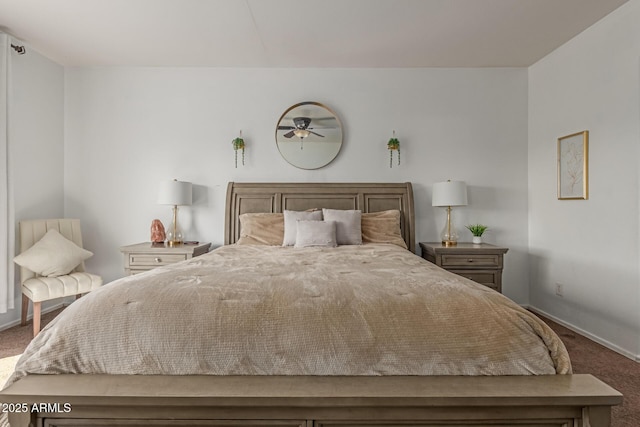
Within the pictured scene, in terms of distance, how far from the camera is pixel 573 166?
3.25 meters

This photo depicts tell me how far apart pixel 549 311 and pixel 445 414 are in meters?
3.10

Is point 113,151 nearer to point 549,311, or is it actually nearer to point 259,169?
point 259,169

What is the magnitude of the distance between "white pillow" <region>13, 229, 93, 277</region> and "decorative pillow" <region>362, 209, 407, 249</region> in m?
2.73

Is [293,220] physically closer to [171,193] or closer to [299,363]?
[171,193]

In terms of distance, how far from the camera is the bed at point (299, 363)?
3.91ft

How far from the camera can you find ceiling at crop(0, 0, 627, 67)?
2.73 metres

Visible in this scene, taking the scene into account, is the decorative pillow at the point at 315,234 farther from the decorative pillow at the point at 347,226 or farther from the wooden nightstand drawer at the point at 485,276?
the wooden nightstand drawer at the point at 485,276

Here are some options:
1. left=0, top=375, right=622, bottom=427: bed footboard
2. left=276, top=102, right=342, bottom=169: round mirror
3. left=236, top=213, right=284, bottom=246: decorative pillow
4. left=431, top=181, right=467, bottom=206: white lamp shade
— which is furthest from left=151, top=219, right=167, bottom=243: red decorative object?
left=431, top=181, right=467, bottom=206: white lamp shade

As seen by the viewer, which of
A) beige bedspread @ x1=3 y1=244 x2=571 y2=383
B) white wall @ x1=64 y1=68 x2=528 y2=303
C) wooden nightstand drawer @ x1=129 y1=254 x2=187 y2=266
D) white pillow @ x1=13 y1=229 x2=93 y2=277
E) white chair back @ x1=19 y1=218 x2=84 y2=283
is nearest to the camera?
beige bedspread @ x1=3 y1=244 x2=571 y2=383

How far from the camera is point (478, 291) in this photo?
1.51 meters

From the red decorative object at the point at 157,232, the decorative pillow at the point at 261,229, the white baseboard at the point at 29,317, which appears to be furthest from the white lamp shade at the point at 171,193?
the white baseboard at the point at 29,317

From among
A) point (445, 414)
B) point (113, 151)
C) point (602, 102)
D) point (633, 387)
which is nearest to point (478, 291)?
point (445, 414)

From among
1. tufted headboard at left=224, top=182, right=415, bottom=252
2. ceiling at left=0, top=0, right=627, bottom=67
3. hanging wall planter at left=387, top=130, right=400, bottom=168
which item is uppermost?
ceiling at left=0, top=0, right=627, bottom=67

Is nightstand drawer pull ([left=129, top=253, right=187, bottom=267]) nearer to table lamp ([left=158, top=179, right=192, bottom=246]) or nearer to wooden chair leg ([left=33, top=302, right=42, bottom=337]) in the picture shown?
table lamp ([left=158, top=179, right=192, bottom=246])
